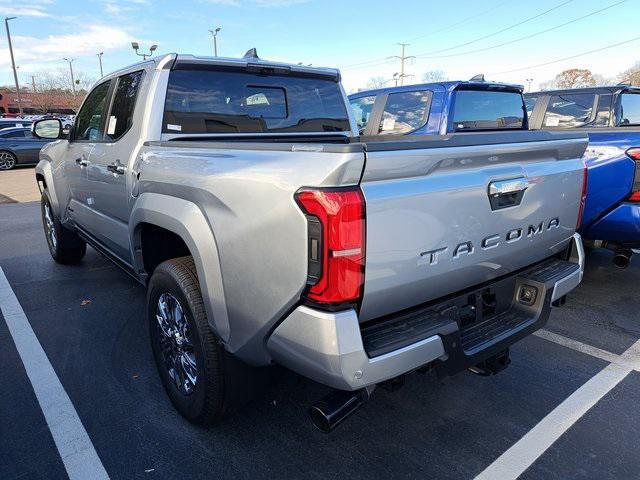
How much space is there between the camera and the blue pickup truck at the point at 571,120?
4258 mm

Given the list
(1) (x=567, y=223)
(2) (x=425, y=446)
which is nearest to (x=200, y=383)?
(2) (x=425, y=446)

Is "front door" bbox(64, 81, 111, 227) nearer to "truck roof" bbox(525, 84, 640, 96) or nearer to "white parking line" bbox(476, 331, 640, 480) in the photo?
"white parking line" bbox(476, 331, 640, 480)

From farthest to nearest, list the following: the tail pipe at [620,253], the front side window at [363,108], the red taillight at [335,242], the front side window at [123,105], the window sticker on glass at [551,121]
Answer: the front side window at [363,108] < the window sticker on glass at [551,121] < the tail pipe at [620,253] < the front side window at [123,105] < the red taillight at [335,242]

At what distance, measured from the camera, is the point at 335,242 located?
1715mm

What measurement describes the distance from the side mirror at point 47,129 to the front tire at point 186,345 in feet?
9.96

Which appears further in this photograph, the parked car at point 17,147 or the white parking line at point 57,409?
the parked car at point 17,147

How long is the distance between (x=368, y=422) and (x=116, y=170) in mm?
2360

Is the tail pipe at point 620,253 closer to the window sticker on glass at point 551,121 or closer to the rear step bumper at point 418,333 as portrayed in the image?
the rear step bumper at point 418,333

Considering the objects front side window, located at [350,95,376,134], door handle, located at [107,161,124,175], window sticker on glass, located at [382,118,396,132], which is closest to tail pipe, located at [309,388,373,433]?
door handle, located at [107,161,124,175]

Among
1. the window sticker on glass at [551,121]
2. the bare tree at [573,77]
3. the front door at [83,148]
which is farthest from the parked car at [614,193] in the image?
the bare tree at [573,77]

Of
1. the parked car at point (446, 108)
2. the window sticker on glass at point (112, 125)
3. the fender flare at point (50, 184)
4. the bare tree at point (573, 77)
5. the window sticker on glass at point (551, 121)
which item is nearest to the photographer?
the window sticker on glass at point (112, 125)

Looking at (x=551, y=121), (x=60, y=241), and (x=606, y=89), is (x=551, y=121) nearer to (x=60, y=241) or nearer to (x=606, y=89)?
(x=606, y=89)

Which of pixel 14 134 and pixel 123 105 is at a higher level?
pixel 123 105

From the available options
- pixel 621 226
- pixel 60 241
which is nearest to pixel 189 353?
pixel 60 241
